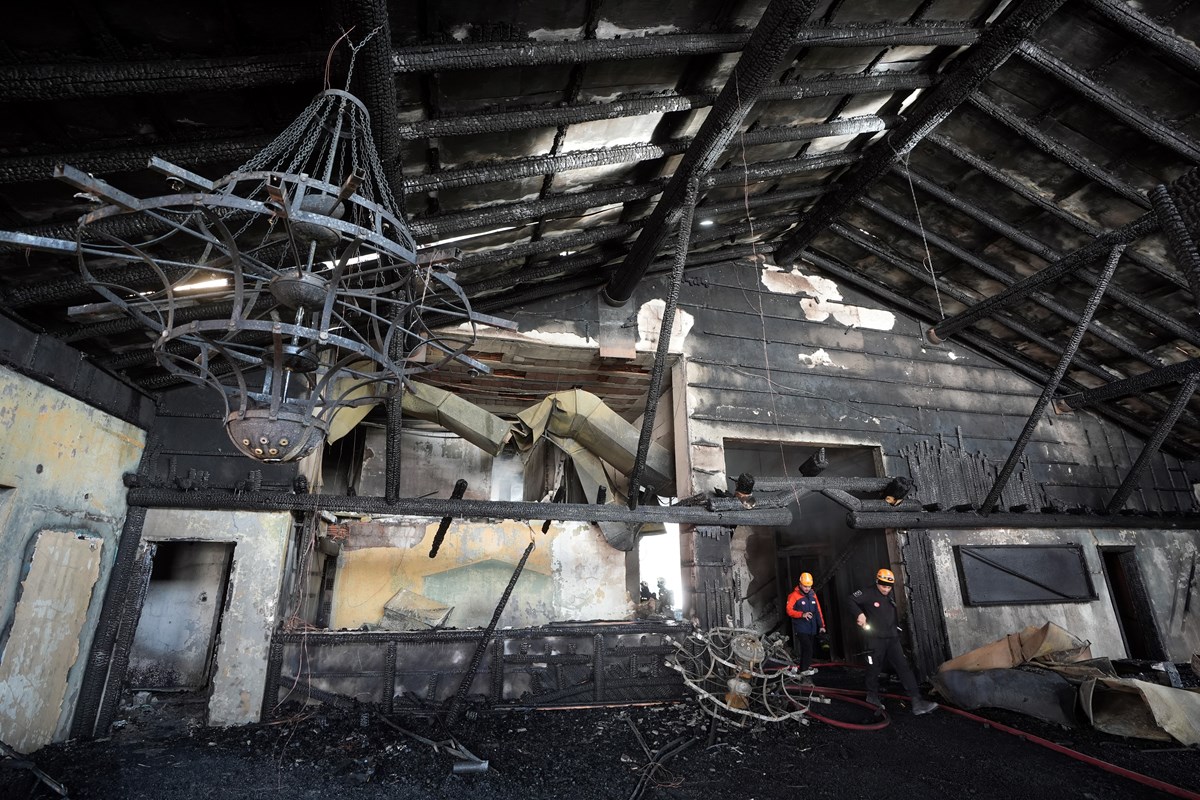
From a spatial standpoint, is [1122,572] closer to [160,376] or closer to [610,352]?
[610,352]

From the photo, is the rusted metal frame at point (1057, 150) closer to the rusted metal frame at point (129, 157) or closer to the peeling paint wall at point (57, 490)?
the rusted metal frame at point (129, 157)

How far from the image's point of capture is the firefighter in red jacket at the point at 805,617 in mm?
6758

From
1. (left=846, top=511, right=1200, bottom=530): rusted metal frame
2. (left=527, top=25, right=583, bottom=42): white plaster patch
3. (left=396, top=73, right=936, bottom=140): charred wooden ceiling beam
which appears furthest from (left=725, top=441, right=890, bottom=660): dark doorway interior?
(left=527, top=25, right=583, bottom=42): white plaster patch

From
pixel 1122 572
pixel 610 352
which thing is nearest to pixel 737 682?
pixel 610 352

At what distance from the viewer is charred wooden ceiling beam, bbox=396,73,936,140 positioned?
3.98 metres

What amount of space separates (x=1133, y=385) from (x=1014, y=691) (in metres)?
4.74

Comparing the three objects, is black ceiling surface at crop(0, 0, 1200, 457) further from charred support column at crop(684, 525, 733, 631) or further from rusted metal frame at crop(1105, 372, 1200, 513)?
charred support column at crop(684, 525, 733, 631)

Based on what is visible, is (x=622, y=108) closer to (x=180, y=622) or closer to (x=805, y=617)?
(x=805, y=617)

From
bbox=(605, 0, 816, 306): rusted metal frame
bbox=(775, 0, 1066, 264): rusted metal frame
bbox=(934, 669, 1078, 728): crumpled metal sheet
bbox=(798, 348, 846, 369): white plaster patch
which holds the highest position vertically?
bbox=(775, 0, 1066, 264): rusted metal frame

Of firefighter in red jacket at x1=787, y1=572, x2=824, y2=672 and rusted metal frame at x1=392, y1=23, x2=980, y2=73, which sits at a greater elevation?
rusted metal frame at x1=392, y1=23, x2=980, y2=73

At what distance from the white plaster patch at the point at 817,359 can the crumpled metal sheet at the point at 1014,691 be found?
4037mm

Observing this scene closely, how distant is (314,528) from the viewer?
6.30 meters

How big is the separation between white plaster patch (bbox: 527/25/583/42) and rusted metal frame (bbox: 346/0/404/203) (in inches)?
37.9

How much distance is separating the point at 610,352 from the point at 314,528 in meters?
3.99
